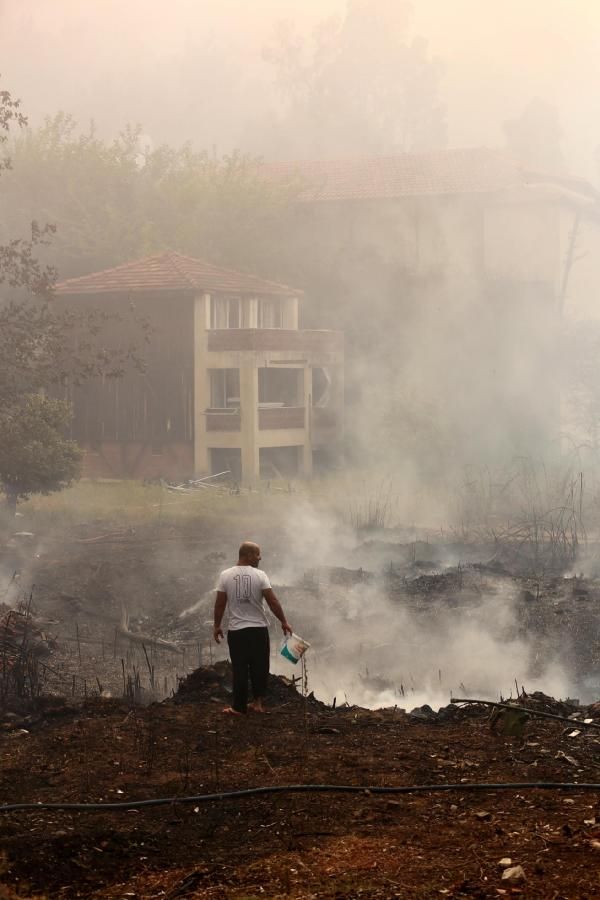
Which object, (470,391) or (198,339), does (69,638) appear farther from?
(470,391)

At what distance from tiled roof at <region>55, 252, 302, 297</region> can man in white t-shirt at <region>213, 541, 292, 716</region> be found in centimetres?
2089

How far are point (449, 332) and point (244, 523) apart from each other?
16.5 metres

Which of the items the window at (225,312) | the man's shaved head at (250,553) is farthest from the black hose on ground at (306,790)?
the window at (225,312)

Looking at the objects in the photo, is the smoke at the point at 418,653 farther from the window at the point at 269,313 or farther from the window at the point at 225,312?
the window at the point at 269,313

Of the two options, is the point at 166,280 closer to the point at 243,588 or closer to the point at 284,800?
the point at 243,588

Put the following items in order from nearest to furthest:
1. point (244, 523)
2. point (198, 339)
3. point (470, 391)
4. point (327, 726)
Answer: point (327, 726)
point (244, 523)
point (198, 339)
point (470, 391)

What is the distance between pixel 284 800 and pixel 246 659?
2.15 m

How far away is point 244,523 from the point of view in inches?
866

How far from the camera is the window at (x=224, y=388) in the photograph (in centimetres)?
3023

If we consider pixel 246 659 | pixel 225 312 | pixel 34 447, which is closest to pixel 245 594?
pixel 246 659

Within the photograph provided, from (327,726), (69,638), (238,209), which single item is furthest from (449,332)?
(327,726)

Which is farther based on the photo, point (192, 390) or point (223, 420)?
point (192, 390)

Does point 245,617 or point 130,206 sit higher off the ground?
point 130,206

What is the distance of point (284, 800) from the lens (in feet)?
23.4
